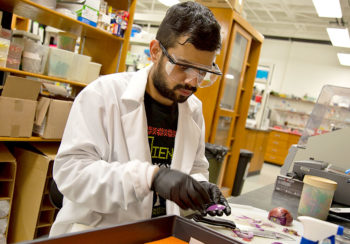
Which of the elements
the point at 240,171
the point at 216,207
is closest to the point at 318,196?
the point at 216,207

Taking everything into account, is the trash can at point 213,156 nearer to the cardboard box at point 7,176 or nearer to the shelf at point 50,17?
the shelf at point 50,17

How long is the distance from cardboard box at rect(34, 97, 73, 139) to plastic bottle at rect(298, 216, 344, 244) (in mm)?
2094

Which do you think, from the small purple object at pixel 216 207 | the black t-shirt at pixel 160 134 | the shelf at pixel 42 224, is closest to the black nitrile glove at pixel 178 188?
the small purple object at pixel 216 207

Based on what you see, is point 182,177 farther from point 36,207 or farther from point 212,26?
point 36,207

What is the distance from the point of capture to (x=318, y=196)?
1500mm

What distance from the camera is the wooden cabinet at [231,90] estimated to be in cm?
386

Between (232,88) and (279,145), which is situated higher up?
(232,88)

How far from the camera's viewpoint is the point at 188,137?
4.89 ft

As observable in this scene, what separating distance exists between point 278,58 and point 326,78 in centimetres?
168

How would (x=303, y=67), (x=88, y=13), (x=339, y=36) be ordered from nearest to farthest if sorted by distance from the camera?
(x=88, y=13)
(x=339, y=36)
(x=303, y=67)

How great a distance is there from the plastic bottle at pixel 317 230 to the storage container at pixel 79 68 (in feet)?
7.70

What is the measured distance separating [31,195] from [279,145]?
8.02m

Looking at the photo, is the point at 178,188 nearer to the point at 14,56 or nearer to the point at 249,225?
the point at 249,225

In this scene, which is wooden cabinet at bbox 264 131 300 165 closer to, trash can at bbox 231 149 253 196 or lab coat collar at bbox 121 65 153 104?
trash can at bbox 231 149 253 196
